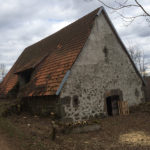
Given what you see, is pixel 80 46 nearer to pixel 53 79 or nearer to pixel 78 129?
pixel 53 79

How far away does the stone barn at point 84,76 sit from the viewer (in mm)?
10906

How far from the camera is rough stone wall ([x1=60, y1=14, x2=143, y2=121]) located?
11.0 m

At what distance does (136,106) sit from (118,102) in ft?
6.82

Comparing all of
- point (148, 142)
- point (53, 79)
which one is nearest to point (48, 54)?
point (53, 79)

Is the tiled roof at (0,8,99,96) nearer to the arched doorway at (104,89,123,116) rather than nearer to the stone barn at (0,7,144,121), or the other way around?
the stone barn at (0,7,144,121)

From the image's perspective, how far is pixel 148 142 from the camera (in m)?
7.11

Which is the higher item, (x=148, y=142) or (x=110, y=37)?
(x=110, y=37)

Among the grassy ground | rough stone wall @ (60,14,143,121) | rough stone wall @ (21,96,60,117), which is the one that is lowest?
the grassy ground

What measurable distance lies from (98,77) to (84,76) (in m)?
1.22

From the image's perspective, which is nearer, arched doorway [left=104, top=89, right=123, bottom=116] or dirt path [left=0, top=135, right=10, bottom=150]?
dirt path [left=0, top=135, right=10, bottom=150]

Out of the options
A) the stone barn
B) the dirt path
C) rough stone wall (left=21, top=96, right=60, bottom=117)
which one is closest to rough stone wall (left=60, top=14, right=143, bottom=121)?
the stone barn

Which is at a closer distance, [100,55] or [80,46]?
[80,46]

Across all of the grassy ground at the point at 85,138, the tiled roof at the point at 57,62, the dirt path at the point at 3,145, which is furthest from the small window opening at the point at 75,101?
the dirt path at the point at 3,145

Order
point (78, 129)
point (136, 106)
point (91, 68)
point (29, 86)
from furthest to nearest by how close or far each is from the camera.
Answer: point (136, 106), point (29, 86), point (91, 68), point (78, 129)
